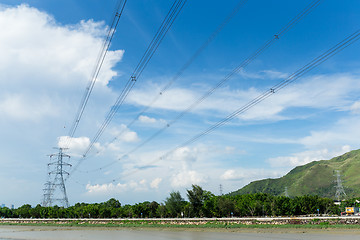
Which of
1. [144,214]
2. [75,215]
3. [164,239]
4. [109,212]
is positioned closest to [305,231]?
[164,239]

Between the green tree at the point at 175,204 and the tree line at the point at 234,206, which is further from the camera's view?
the green tree at the point at 175,204

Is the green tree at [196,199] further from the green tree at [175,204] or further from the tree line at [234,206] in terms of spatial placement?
the green tree at [175,204]

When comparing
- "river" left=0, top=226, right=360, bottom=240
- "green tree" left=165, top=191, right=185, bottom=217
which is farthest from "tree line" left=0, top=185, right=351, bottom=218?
"river" left=0, top=226, right=360, bottom=240

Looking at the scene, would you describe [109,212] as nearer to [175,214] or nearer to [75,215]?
[75,215]

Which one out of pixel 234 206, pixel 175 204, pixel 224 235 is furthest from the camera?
pixel 175 204

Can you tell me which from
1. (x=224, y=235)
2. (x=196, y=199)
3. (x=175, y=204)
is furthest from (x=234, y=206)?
(x=224, y=235)

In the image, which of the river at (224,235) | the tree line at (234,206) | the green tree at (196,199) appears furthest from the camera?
the green tree at (196,199)

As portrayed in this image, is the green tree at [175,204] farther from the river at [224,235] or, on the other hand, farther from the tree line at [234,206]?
the river at [224,235]

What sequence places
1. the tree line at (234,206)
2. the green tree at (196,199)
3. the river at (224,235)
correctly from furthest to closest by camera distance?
the green tree at (196,199) → the tree line at (234,206) → the river at (224,235)

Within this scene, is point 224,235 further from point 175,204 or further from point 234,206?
point 175,204

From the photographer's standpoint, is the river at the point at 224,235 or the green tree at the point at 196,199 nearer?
the river at the point at 224,235

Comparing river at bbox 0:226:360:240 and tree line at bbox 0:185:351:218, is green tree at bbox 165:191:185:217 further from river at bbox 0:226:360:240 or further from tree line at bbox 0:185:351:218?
river at bbox 0:226:360:240

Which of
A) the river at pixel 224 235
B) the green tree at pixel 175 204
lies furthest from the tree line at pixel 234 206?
the river at pixel 224 235
